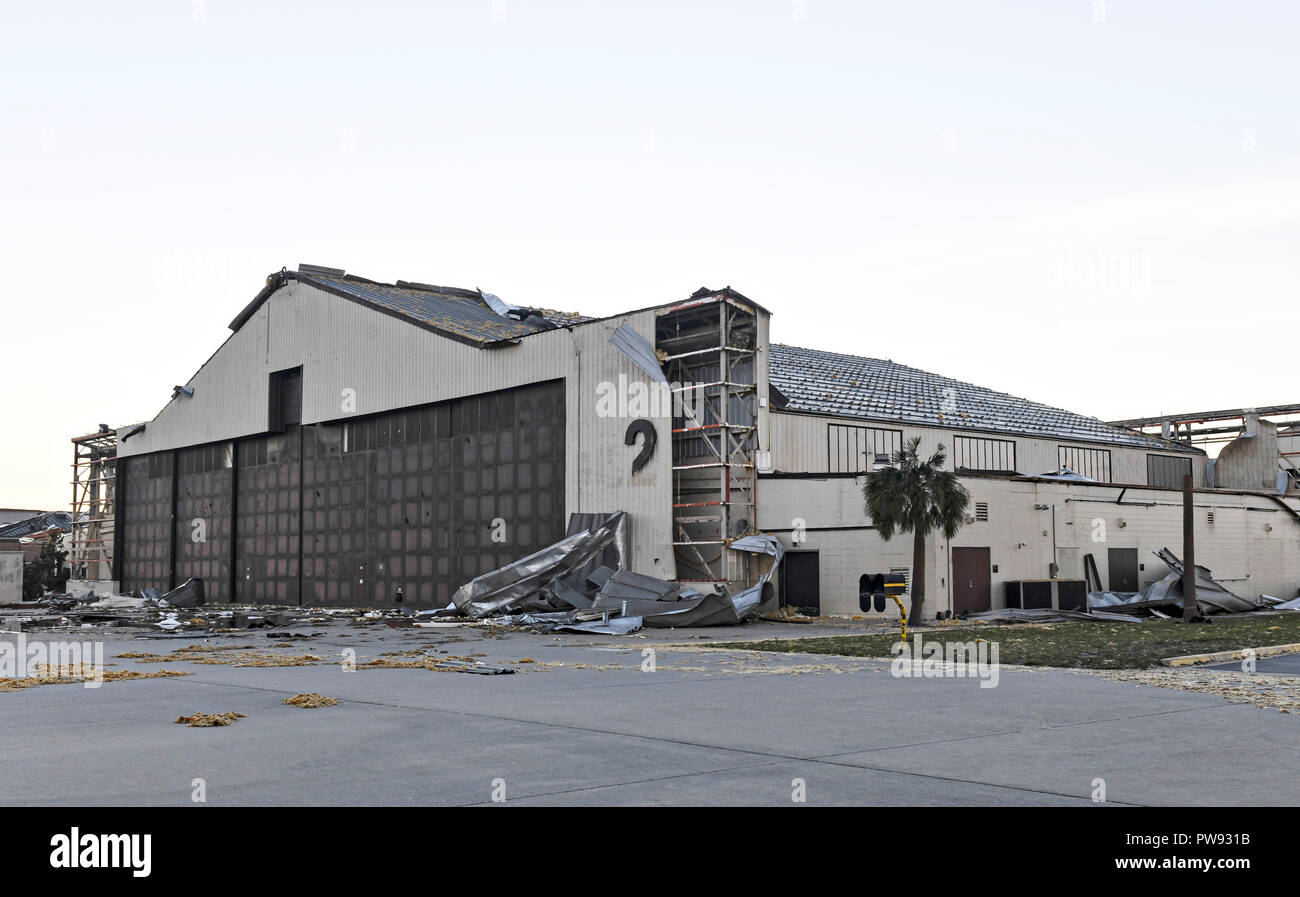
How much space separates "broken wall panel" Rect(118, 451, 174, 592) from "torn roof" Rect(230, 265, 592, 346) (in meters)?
11.8

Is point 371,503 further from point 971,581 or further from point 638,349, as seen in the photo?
point 971,581

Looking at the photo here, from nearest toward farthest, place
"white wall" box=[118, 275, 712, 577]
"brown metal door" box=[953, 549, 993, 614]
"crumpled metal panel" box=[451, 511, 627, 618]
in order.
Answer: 1. "brown metal door" box=[953, 549, 993, 614]
2. "crumpled metal panel" box=[451, 511, 627, 618]
3. "white wall" box=[118, 275, 712, 577]

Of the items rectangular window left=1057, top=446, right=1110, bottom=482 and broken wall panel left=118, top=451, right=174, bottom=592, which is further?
broken wall panel left=118, top=451, right=174, bottom=592

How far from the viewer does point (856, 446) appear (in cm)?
4097

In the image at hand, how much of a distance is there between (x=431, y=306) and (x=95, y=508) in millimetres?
31340

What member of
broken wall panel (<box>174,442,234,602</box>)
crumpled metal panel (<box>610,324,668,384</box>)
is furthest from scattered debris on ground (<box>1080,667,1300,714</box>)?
broken wall panel (<box>174,442,234,602</box>)

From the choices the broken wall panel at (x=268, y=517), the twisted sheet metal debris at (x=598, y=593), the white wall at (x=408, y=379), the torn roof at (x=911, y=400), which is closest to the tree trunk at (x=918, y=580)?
the twisted sheet metal debris at (x=598, y=593)

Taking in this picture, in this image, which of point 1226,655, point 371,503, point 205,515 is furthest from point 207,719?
point 205,515

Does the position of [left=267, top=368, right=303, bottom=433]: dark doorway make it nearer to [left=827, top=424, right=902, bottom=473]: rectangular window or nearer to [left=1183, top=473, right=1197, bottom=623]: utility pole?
[left=827, top=424, right=902, bottom=473]: rectangular window

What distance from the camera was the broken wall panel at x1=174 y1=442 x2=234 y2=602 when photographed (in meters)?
57.4

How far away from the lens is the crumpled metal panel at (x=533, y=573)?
35.8 meters

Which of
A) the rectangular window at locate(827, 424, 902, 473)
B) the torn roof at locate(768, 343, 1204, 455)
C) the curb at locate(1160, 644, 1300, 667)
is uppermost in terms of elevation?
the torn roof at locate(768, 343, 1204, 455)

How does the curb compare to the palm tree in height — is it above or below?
below

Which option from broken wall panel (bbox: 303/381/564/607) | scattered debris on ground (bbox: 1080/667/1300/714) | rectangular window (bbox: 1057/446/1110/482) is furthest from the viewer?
rectangular window (bbox: 1057/446/1110/482)
